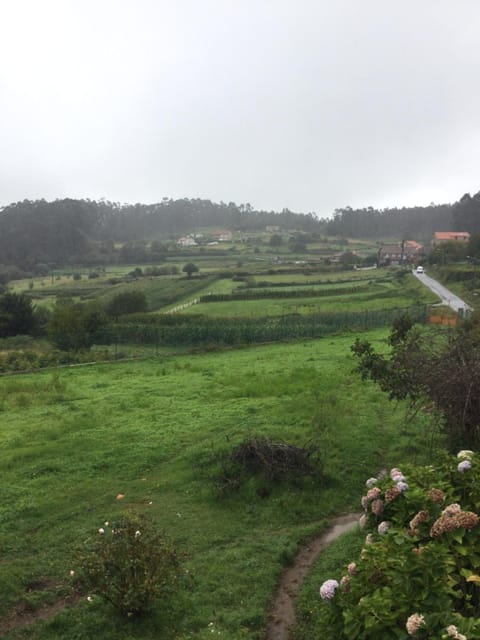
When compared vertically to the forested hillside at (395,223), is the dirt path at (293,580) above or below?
below

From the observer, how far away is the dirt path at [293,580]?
723 centimetres

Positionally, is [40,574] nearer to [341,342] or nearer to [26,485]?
[26,485]

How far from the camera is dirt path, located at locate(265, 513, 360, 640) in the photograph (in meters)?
7.23

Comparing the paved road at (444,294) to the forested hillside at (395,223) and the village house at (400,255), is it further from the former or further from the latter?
the forested hillside at (395,223)

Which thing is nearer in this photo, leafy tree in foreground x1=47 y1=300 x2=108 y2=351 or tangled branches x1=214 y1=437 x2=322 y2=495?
tangled branches x1=214 y1=437 x2=322 y2=495

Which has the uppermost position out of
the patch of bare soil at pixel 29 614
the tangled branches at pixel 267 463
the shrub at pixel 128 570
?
the shrub at pixel 128 570

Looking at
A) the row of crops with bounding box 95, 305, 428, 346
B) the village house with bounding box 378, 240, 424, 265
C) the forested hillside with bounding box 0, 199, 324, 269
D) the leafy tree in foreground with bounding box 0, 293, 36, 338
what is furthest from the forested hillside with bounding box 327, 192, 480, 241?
the leafy tree in foreground with bounding box 0, 293, 36, 338

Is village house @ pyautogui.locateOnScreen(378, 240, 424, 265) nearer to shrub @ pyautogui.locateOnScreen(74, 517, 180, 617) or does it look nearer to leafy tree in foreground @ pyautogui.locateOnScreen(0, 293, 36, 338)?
leafy tree in foreground @ pyautogui.locateOnScreen(0, 293, 36, 338)

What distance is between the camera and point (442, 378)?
31.8 feet

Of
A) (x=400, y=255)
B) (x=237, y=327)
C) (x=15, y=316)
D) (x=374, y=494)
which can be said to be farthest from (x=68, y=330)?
(x=400, y=255)

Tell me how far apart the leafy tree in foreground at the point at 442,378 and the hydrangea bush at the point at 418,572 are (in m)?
4.13

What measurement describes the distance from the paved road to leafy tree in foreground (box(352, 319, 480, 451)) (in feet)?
93.8

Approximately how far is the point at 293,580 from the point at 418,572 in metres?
4.93

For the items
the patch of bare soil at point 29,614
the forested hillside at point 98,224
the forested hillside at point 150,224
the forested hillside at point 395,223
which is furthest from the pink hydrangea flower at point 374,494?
the forested hillside at point 395,223
